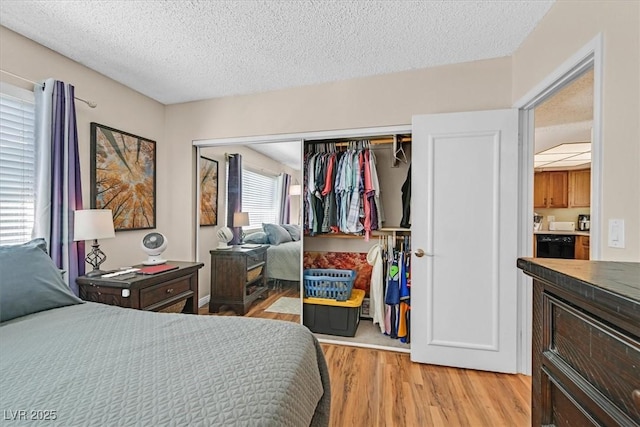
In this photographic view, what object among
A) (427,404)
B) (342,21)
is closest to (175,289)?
(427,404)

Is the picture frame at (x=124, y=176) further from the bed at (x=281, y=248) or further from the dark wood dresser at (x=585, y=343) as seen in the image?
the dark wood dresser at (x=585, y=343)

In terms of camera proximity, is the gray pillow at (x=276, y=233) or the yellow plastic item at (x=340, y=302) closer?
the yellow plastic item at (x=340, y=302)

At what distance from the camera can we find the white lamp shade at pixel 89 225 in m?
2.06

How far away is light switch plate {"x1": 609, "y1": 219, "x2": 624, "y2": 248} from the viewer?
1.16m

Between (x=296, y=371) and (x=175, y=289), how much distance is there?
1772 millimetres

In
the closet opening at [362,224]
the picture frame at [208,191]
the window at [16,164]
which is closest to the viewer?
the window at [16,164]

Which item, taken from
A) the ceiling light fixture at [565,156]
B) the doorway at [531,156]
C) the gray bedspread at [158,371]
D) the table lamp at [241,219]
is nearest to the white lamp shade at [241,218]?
the table lamp at [241,219]

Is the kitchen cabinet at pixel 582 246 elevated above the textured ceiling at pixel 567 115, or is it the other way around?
the textured ceiling at pixel 567 115

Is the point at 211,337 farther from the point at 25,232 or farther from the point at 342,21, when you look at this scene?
the point at 342,21

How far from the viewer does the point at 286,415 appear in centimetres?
87

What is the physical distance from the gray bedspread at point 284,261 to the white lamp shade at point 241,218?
38cm

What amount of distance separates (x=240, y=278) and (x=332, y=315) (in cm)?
105

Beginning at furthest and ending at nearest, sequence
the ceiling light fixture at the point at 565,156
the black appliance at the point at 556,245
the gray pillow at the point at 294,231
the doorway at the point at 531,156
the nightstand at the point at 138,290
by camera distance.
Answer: the black appliance at the point at 556,245 → the ceiling light fixture at the point at 565,156 → the gray pillow at the point at 294,231 → the nightstand at the point at 138,290 → the doorway at the point at 531,156

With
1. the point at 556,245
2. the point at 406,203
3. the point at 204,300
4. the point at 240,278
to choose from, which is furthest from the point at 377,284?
the point at 556,245
